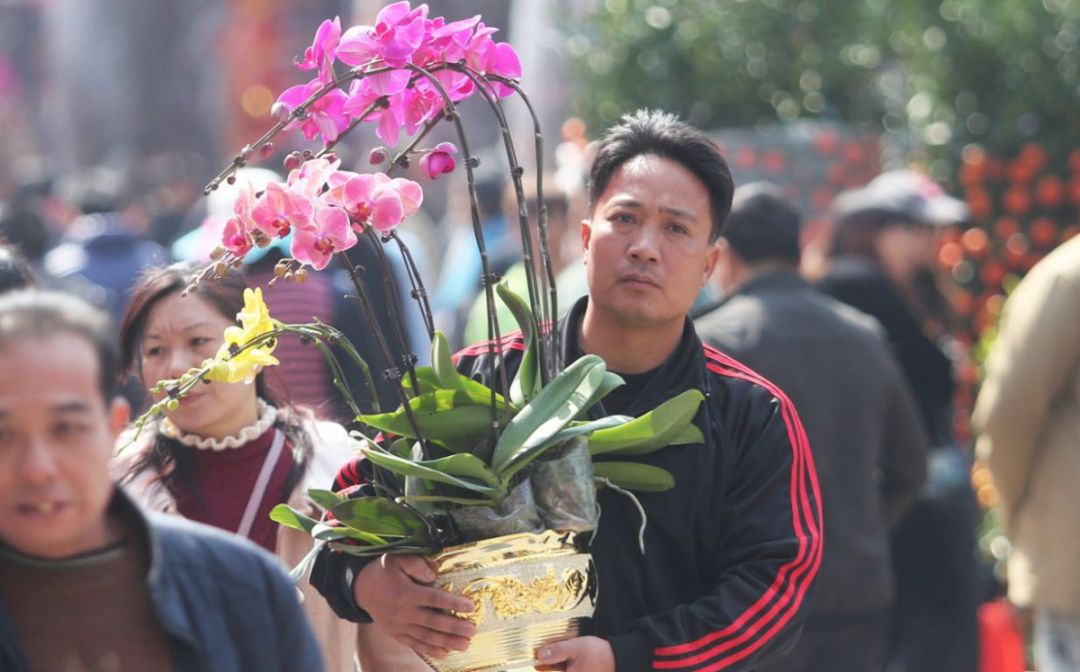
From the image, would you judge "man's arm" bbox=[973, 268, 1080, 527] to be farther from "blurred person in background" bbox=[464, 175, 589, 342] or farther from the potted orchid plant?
the potted orchid plant

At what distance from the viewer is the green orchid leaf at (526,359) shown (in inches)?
130

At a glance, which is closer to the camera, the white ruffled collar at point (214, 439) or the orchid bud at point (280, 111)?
the orchid bud at point (280, 111)

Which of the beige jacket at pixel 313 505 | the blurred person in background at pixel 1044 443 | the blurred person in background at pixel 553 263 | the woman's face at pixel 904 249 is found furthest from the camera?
the woman's face at pixel 904 249

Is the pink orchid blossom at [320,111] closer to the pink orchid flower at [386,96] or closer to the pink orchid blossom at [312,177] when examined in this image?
the pink orchid flower at [386,96]

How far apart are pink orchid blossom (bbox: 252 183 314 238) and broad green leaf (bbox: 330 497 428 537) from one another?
1.53 ft

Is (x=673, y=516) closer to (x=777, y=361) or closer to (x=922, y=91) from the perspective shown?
(x=777, y=361)

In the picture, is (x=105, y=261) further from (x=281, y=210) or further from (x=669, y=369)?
(x=281, y=210)

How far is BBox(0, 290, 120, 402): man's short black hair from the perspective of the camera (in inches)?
97.0

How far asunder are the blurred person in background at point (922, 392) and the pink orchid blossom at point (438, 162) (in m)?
3.77

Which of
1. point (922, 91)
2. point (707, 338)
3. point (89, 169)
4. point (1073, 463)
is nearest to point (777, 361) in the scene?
point (707, 338)

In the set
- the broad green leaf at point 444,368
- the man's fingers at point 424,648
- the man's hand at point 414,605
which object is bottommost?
the man's fingers at point 424,648

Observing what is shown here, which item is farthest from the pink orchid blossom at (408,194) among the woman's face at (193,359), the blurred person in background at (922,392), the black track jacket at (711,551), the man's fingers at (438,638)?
the blurred person in background at (922,392)

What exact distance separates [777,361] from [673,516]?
2.07m

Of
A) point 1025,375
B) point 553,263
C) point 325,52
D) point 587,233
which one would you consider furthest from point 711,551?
point 553,263
